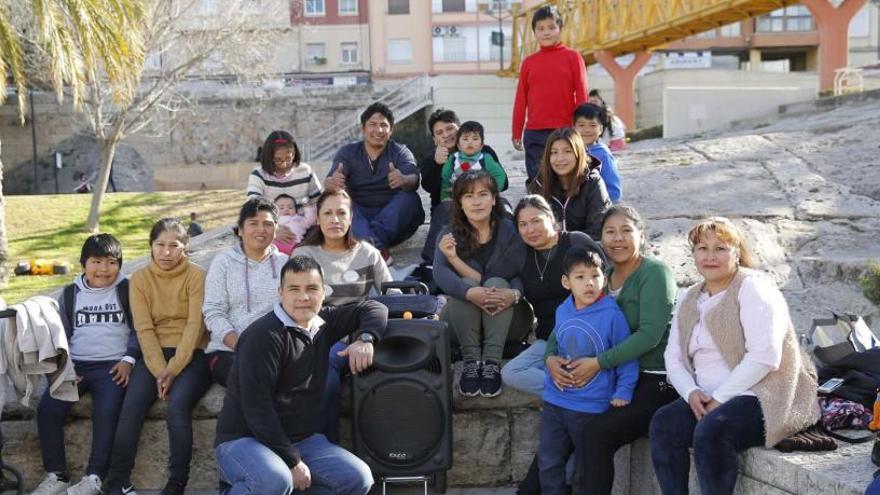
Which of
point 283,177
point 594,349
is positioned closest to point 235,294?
point 283,177

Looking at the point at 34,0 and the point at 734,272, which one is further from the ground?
the point at 34,0

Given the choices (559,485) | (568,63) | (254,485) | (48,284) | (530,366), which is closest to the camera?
(254,485)

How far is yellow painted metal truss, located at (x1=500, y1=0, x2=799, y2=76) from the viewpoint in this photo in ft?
64.7

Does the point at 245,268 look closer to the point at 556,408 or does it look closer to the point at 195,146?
the point at 556,408

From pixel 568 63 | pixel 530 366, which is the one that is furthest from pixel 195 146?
pixel 530 366

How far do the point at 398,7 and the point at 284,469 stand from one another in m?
39.6

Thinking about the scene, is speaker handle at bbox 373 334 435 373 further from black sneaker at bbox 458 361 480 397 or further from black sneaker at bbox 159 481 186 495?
black sneaker at bbox 159 481 186 495

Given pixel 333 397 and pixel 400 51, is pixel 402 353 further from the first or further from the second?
pixel 400 51

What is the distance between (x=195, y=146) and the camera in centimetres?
3409

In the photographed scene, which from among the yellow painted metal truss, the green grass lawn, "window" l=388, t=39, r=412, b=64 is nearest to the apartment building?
"window" l=388, t=39, r=412, b=64

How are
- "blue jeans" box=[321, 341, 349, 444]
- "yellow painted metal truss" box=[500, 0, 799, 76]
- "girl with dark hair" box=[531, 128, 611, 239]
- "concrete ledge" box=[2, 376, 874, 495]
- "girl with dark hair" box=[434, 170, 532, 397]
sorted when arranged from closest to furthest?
"blue jeans" box=[321, 341, 349, 444] → "girl with dark hair" box=[434, 170, 532, 397] → "concrete ledge" box=[2, 376, 874, 495] → "girl with dark hair" box=[531, 128, 611, 239] → "yellow painted metal truss" box=[500, 0, 799, 76]

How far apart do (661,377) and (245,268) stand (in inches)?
83.5

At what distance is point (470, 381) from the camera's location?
485 centimetres

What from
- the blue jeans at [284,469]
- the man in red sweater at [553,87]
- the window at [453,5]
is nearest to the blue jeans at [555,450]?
the blue jeans at [284,469]
